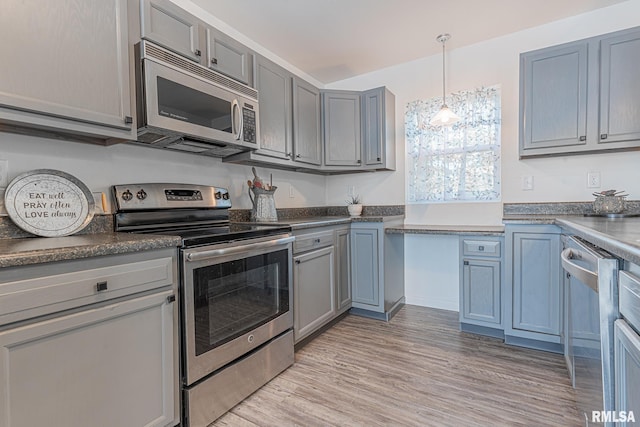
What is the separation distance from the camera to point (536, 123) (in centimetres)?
232

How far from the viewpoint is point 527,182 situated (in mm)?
2596

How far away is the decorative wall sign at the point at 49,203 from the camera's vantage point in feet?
4.34

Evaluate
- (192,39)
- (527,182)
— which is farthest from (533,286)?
(192,39)

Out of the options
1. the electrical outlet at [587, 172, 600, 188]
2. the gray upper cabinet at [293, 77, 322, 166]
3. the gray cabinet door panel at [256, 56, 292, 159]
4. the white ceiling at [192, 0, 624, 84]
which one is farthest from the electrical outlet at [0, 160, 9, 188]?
the electrical outlet at [587, 172, 600, 188]

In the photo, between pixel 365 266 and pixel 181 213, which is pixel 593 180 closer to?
pixel 365 266

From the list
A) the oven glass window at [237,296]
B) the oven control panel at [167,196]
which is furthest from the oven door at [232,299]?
the oven control panel at [167,196]

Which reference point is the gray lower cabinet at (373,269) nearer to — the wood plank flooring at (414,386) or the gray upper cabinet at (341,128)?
the wood plank flooring at (414,386)

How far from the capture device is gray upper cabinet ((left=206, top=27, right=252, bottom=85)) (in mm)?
1853

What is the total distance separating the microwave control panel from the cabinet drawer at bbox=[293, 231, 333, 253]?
0.76 metres

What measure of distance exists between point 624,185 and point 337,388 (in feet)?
8.49

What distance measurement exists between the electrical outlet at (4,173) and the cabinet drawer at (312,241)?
147cm

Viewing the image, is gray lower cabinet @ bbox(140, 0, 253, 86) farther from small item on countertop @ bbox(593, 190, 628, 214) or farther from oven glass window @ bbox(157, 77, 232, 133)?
small item on countertop @ bbox(593, 190, 628, 214)

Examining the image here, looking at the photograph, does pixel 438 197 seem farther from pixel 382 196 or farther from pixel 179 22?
pixel 179 22

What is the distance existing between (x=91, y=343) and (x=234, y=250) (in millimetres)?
667
